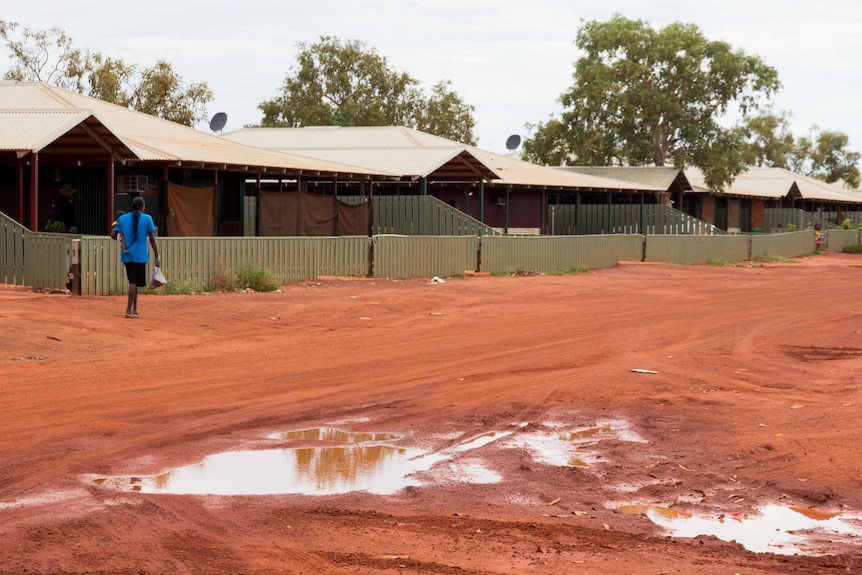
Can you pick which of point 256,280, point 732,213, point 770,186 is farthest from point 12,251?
point 770,186

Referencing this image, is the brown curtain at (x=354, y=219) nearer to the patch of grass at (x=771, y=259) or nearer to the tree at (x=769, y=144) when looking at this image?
the patch of grass at (x=771, y=259)

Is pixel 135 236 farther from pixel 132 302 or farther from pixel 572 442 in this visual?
pixel 572 442

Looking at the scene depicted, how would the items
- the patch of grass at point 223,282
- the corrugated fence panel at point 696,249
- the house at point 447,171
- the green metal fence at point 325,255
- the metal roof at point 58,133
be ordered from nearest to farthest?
the green metal fence at point 325,255
the patch of grass at point 223,282
the metal roof at point 58,133
the house at point 447,171
the corrugated fence panel at point 696,249

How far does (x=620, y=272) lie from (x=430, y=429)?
25.8 meters

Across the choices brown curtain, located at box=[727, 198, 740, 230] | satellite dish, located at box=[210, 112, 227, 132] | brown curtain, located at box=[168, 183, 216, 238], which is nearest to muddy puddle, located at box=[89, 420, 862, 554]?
brown curtain, located at box=[168, 183, 216, 238]

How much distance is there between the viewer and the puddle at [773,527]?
6.64 m

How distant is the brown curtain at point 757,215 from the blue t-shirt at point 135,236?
5365cm

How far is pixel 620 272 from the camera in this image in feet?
115

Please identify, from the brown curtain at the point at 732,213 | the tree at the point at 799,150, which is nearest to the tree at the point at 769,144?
the tree at the point at 799,150

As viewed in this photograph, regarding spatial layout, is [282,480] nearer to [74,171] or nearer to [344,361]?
[344,361]

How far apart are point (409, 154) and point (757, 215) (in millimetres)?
32801

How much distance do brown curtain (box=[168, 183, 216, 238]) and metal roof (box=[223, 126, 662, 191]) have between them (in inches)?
338

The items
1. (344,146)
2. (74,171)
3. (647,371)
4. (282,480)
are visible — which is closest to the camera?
(282,480)

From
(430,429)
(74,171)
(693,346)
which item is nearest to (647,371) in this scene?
(693,346)
